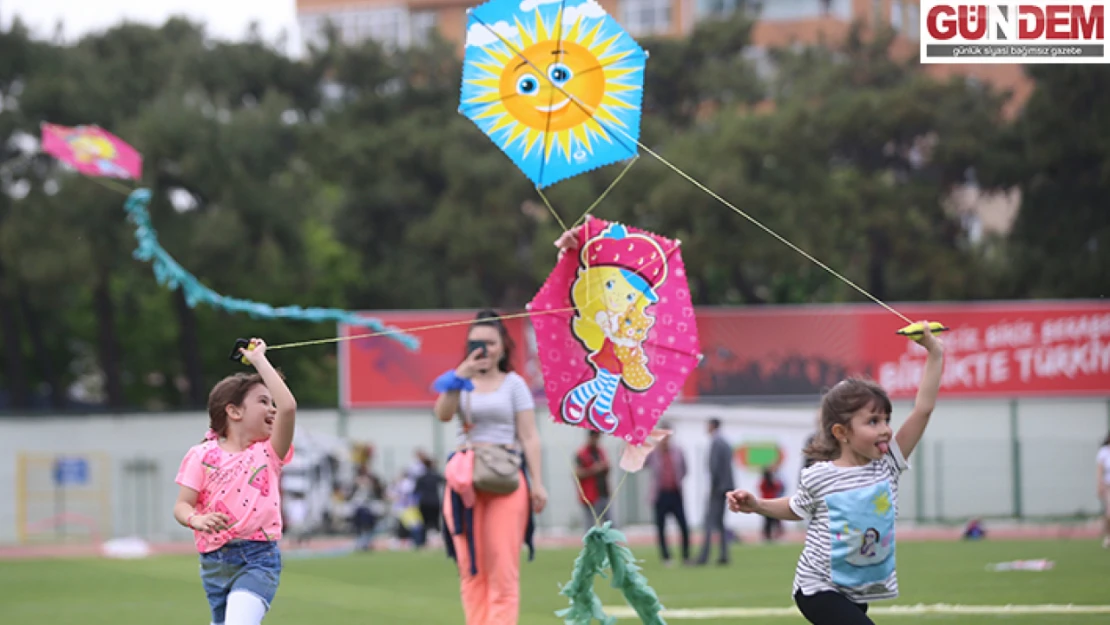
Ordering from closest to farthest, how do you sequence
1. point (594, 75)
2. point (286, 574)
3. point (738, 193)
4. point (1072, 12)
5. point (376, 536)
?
point (594, 75), point (1072, 12), point (286, 574), point (376, 536), point (738, 193)

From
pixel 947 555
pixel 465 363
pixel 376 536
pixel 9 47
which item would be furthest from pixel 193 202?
pixel 465 363

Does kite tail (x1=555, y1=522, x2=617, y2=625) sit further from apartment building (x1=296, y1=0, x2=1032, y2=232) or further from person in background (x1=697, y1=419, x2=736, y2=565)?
apartment building (x1=296, y1=0, x2=1032, y2=232)

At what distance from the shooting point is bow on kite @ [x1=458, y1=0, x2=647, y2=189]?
26.9 ft

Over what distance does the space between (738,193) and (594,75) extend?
96.5 ft

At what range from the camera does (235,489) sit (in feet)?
22.1

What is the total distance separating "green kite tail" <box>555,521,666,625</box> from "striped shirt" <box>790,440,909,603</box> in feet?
5.99

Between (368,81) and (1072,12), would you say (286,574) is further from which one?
(368,81)

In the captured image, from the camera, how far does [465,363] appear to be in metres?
8.42

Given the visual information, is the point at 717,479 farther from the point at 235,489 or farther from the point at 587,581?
the point at 235,489

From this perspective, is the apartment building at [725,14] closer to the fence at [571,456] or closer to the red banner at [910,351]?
the red banner at [910,351]

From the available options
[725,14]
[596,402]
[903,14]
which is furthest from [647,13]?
[596,402]

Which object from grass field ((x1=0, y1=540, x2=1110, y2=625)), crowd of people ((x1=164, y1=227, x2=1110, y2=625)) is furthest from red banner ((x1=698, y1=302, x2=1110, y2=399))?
crowd of people ((x1=164, y1=227, x2=1110, y2=625))

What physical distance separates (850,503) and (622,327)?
2509 mm

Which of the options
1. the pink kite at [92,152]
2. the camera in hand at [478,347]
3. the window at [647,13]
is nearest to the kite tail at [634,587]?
the camera in hand at [478,347]
